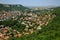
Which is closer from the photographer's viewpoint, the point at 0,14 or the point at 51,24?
the point at 51,24

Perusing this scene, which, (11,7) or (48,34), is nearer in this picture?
(48,34)

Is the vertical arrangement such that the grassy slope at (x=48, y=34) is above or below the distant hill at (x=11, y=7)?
below

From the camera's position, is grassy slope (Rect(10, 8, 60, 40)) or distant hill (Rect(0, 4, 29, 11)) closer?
grassy slope (Rect(10, 8, 60, 40))

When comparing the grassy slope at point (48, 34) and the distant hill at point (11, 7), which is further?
the distant hill at point (11, 7)

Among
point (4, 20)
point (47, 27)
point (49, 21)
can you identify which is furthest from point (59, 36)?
point (4, 20)

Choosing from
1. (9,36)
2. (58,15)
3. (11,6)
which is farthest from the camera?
(11,6)

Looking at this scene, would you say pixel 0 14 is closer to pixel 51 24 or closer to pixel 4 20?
pixel 4 20

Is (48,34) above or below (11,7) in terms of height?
below

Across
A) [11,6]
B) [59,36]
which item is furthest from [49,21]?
[11,6]

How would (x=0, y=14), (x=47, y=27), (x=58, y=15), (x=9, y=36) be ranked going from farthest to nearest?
(x=0, y=14)
(x=58, y=15)
(x=47, y=27)
(x=9, y=36)

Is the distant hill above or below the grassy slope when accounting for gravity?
above
